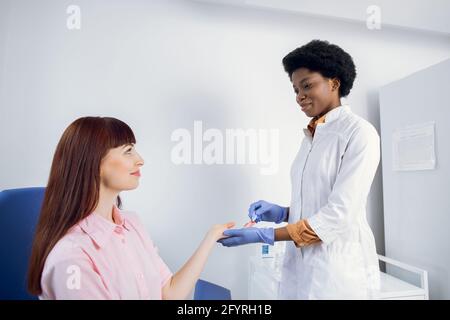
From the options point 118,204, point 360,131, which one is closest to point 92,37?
point 118,204

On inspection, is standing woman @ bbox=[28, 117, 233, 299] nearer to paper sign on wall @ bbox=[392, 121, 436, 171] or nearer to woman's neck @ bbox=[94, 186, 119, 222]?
→ woman's neck @ bbox=[94, 186, 119, 222]

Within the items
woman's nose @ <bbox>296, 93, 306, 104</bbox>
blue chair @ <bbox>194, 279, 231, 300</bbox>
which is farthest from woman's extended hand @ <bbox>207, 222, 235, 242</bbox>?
woman's nose @ <bbox>296, 93, 306, 104</bbox>

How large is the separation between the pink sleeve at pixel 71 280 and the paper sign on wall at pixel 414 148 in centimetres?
128

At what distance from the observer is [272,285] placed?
0.96 meters

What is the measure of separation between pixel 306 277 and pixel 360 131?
0.45m

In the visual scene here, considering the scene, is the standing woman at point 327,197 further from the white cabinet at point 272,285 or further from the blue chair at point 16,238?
the blue chair at point 16,238

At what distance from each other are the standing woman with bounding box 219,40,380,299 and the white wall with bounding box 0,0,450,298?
13cm

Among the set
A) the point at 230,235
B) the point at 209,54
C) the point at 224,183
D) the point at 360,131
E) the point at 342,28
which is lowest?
the point at 230,235

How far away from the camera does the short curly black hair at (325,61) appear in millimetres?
847

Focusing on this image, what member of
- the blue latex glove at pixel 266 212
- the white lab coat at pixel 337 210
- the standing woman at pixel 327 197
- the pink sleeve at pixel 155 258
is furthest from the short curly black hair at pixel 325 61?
the pink sleeve at pixel 155 258

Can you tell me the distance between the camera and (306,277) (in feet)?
2.73

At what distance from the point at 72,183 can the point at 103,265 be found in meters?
0.17

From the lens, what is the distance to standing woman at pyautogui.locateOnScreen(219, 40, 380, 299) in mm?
752
